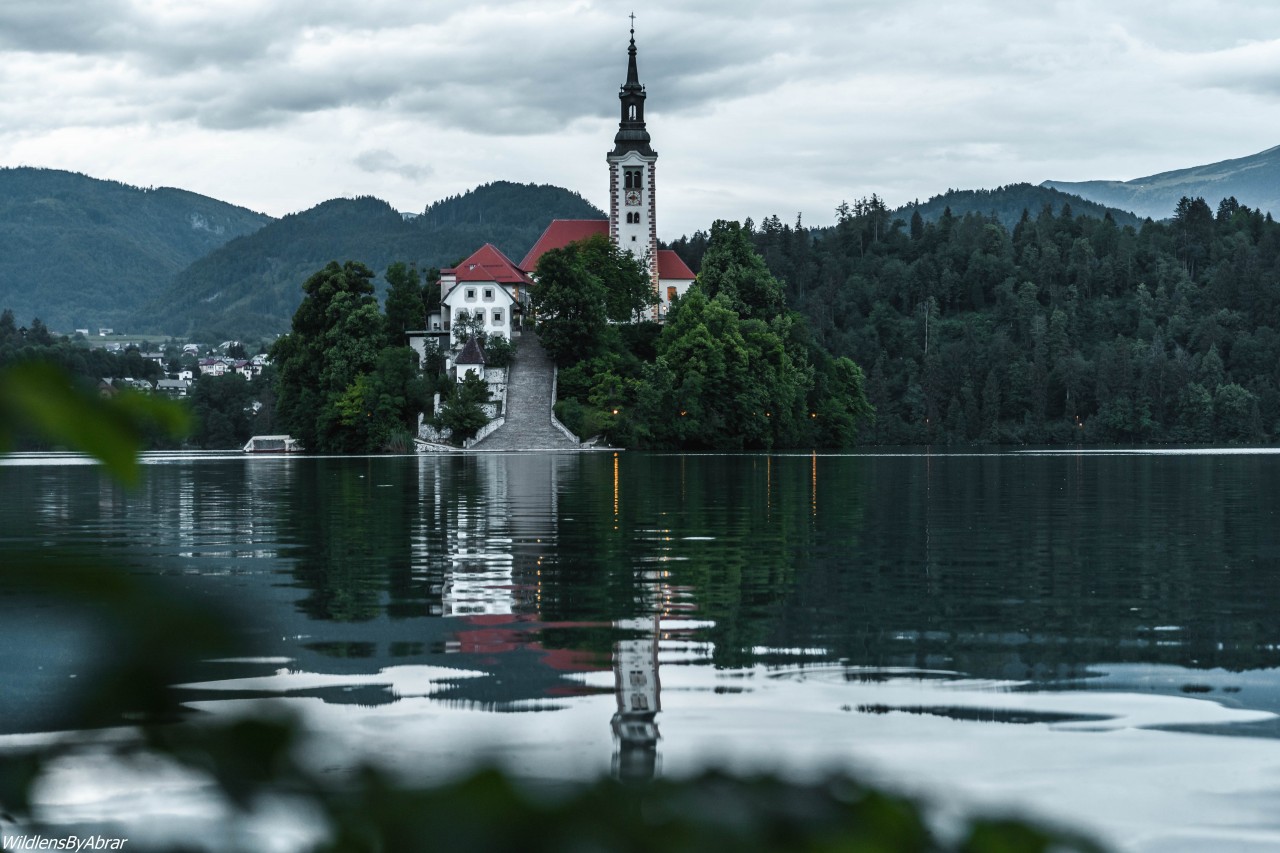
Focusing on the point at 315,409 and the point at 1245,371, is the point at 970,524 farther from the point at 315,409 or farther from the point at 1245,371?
the point at 1245,371

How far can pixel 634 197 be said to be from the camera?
11594 centimetres

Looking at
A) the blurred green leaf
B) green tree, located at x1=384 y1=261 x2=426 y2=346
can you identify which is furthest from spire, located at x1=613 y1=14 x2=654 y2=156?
the blurred green leaf

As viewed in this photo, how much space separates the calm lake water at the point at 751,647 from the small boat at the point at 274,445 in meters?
65.2

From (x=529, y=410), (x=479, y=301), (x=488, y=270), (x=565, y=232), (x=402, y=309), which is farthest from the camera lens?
(x=565, y=232)

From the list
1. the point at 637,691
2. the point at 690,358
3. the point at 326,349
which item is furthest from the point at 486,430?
the point at 637,691

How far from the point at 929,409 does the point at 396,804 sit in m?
156

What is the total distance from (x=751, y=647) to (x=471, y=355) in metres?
81.7

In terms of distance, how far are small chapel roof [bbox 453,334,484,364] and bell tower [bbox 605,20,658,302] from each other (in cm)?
2551

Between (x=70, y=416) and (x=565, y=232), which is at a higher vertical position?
(x=565, y=232)

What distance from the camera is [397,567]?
57.2 feet

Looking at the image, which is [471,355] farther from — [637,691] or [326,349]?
[637,691]

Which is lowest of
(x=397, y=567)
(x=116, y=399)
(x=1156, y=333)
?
(x=397, y=567)

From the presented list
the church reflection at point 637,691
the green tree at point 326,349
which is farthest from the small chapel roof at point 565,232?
the church reflection at point 637,691

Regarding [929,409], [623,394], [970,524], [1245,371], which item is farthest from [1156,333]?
[970,524]
